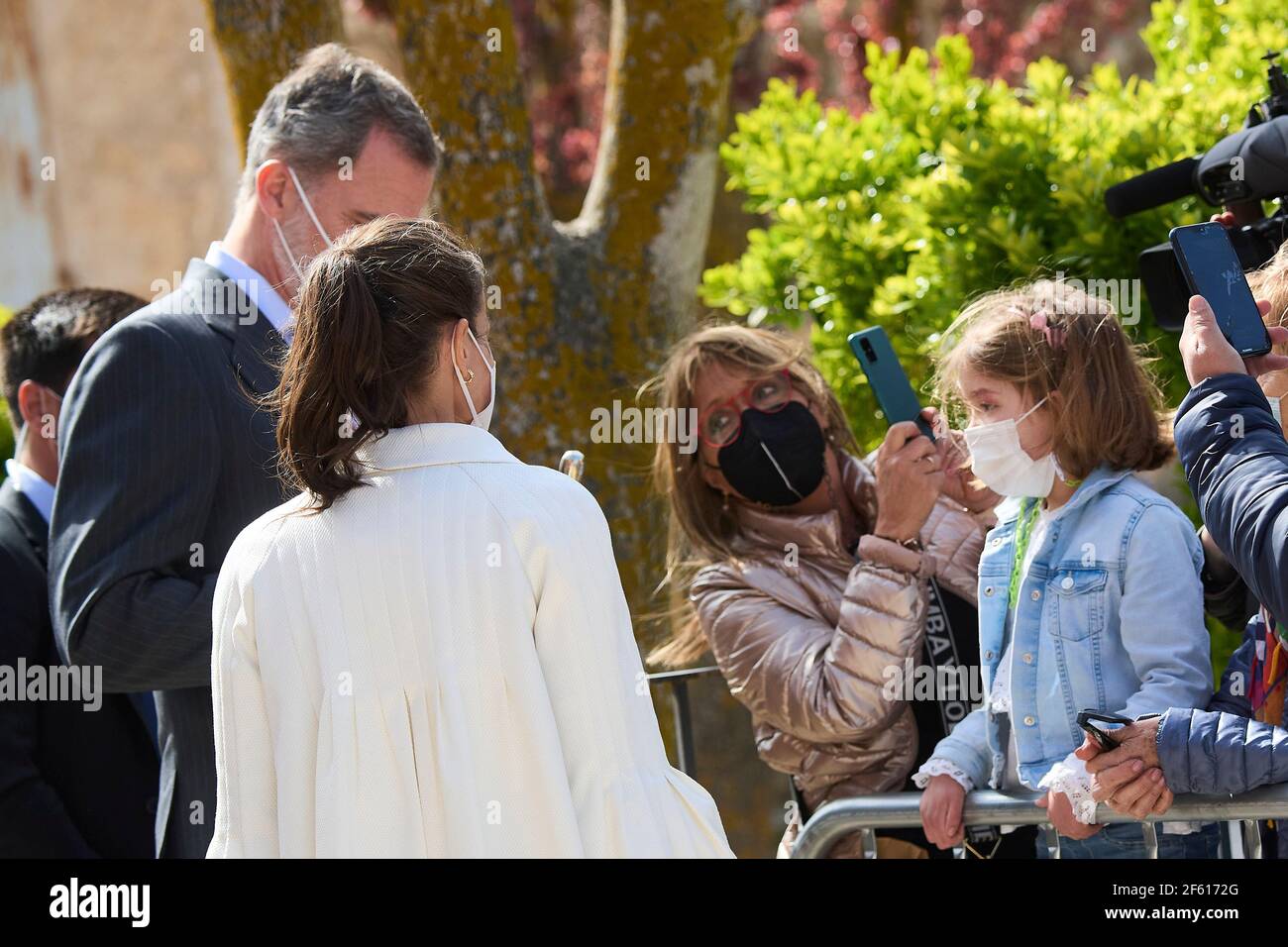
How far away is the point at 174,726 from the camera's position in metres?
3.03

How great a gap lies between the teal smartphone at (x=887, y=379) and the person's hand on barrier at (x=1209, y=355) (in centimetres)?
85

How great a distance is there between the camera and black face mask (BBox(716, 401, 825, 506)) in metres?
3.50

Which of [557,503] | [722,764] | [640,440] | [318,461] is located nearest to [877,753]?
[557,503]

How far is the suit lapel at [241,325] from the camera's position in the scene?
3.05 metres

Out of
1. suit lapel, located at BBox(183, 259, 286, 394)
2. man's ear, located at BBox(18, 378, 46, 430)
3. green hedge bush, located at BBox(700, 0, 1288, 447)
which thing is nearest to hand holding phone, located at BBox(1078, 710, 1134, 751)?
green hedge bush, located at BBox(700, 0, 1288, 447)

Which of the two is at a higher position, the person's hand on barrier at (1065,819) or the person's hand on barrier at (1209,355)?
the person's hand on barrier at (1209,355)

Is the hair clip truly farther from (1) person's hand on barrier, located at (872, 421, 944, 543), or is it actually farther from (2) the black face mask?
(2) the black face mask

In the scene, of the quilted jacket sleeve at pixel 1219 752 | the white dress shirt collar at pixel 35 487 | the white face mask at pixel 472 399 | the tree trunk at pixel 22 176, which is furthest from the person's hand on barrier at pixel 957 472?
the tree trunk at pixel 22 176

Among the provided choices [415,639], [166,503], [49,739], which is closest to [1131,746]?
[415,639]

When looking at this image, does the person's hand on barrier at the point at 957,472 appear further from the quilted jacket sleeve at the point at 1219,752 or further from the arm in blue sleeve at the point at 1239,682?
the quilted jacket sleeve at the point at 1219,752

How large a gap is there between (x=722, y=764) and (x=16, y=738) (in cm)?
289

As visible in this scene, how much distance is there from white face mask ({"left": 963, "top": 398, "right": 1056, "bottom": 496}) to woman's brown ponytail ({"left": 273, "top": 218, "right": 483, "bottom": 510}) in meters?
1.14

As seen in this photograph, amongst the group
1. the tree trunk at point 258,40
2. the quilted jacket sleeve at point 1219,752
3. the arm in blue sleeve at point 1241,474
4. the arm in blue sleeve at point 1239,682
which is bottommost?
the quilted jacket sleeve at point 1219,752

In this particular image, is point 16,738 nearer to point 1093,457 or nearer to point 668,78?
point 1093,457
